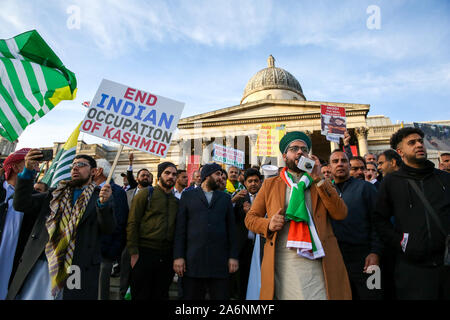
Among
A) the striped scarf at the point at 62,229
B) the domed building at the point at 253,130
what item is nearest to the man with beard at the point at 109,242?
the striped scarf at the point at 62,229

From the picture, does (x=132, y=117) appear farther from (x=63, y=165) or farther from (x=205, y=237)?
(x=63, y=165)

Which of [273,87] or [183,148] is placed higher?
[273,87]

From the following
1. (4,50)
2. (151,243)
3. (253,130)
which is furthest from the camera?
(253,130)

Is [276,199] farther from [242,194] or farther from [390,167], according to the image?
[390,167]

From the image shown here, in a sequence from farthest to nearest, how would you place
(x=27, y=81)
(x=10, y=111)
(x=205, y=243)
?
(x=27, y=81) → (x=10, y=111) → (x=205, y=243)

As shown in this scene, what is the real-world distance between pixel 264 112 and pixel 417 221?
24663 millimetres

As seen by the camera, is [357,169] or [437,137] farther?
[437,137]

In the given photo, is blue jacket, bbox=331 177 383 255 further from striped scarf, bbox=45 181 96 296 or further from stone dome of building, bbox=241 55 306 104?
stone dome of building, bbox=241 55 306 104

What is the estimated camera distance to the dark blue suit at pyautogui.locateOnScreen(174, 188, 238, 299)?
3346mm

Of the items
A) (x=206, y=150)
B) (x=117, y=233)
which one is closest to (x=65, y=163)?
(x=117, y=233)

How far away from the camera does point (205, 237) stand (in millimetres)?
3479

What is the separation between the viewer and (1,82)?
4.36 meters

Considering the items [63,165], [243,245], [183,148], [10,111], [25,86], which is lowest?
[243,245]

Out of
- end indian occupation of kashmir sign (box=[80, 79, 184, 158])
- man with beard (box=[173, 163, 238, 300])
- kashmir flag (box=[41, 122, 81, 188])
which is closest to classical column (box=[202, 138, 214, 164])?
kashmir flag (box=[41, 122, 81, 188])
